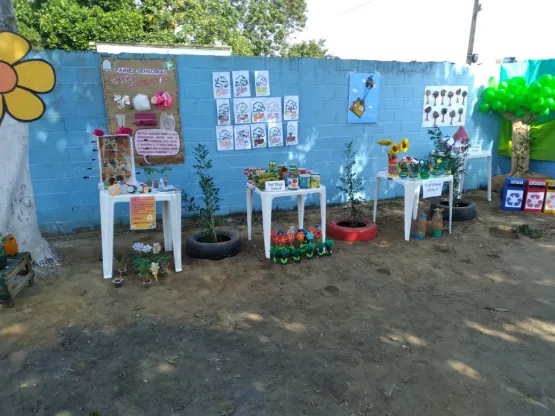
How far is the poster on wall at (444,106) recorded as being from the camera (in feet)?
20.8

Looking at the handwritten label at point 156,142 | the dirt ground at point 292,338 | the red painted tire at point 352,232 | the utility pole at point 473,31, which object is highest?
the utility pole at point 473,31

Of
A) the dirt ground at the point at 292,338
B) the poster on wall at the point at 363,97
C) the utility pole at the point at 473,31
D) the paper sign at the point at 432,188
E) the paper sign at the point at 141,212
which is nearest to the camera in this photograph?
the dirt ground at the point at 292,338

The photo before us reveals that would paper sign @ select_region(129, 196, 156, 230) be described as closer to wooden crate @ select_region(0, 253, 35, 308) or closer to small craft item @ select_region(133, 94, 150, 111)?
wooden crate @ select_region(0, 253, 35, 308)

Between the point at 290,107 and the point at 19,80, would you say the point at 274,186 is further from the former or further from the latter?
the point at 19,80

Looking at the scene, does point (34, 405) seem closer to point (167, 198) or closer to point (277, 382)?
point (277, 382)

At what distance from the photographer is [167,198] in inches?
139

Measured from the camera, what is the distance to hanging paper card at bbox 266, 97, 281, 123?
5.29 metres

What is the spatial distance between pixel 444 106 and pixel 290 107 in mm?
2825

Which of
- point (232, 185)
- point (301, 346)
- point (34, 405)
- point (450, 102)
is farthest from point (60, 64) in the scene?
point (450, 102)

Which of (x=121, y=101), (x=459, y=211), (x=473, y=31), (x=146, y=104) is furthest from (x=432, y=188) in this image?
(x=473, y=31)

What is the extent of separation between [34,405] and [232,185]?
3.67 meters

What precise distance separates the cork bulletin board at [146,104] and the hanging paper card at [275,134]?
1.20 meters

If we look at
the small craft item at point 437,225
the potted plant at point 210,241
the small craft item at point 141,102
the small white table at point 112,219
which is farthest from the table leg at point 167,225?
the small craft item at point 437,225

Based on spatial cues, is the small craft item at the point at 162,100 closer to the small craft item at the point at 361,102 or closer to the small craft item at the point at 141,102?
the small craft item at the point at 141,102
